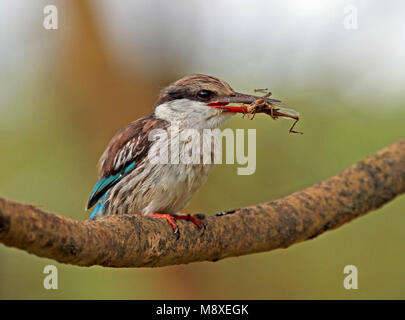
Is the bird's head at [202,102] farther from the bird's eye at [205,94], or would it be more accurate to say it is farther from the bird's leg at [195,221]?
the bird's leg at [195,221]

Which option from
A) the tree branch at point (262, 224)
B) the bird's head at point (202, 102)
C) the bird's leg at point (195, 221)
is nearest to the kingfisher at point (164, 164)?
the bird's head at point (202, 102)

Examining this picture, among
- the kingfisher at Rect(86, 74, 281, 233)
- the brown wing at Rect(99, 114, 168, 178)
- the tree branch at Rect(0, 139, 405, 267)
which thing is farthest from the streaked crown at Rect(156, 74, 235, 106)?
the tree branch at Rect(0, 139, 405, 267)

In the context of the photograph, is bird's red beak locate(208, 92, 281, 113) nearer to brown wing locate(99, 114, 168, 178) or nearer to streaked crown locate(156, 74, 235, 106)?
streaked crown locate(156, 74, 235, 106)

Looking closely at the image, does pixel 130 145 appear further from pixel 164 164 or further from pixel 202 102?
pixel 202 102

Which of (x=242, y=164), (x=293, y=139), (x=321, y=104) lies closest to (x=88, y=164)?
(x=242, y=164)

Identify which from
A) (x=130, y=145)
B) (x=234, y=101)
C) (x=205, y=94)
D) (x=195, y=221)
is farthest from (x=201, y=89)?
(x=195, y=221)

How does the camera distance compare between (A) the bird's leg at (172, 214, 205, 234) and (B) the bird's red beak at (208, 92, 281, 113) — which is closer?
(A) the bird's leg at (172, 214, 205, 234)
